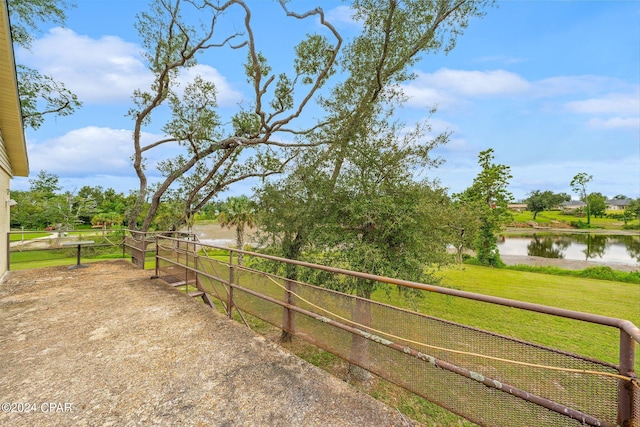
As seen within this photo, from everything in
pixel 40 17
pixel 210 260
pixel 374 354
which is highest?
pixel 40 17

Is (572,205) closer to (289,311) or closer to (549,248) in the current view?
(549,248)

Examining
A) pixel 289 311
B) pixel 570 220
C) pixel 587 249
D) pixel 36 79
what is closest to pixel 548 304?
pixel 289 311

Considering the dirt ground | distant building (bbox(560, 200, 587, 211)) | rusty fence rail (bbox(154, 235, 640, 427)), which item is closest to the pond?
distant building (bbox(560, 200, 587, 211))

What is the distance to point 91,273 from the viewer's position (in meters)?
6.88

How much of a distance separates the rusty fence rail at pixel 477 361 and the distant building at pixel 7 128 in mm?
6425

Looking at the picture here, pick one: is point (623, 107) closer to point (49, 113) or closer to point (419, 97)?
point (419, 97)

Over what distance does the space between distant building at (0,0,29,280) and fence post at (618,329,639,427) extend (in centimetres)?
756

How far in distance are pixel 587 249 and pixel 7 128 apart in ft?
153

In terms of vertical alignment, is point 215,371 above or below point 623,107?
below

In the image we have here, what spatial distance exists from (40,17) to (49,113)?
11.5ft

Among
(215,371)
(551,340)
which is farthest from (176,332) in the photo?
(551,340)

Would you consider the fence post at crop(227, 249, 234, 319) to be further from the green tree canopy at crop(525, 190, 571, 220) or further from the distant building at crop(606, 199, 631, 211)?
the distant building at crop(606, 199, 631, 211)

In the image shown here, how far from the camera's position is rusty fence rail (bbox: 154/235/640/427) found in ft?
4.49

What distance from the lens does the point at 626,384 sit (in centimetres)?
130
